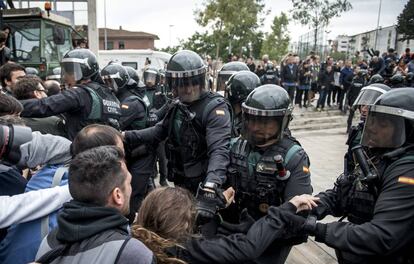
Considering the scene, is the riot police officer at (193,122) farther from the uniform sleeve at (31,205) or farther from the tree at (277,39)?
the tree at (277,39)

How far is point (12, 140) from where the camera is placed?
189cm

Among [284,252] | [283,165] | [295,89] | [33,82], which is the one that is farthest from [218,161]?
[295,89]

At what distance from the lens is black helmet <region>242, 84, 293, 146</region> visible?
247 cm

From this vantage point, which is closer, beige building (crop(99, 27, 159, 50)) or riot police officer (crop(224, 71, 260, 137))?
riot police officer (crop(224, 71, 260, 137))

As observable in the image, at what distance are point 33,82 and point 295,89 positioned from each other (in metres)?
10.8

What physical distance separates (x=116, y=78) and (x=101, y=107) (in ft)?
4.03

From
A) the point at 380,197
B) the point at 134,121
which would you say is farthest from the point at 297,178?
the point at 134,121

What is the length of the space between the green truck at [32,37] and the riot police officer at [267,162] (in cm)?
756

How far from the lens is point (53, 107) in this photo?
3424 mm

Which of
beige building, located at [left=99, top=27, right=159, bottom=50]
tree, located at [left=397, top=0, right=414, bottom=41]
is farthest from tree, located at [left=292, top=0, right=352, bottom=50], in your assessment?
beige building, located at [left=99, top=27, right=159, bottom=50]

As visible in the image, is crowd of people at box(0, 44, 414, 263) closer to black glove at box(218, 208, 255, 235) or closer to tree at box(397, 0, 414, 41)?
black glove at box(218, 208, 255, 235)

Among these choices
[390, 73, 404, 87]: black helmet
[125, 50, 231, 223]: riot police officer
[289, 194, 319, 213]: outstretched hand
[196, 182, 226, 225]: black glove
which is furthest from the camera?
[390, 73, 404, 87]: black helmet

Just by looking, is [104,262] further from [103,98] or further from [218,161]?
[103,98]

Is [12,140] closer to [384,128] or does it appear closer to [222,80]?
[384,128]
